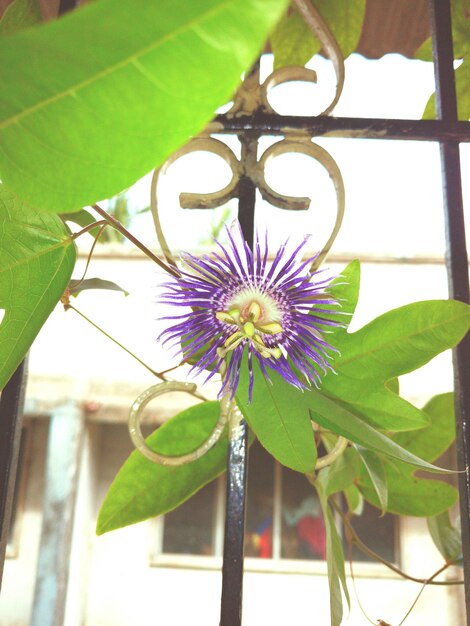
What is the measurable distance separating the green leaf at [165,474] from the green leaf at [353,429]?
80mm

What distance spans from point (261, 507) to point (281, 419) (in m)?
4.26

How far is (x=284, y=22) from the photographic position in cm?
44

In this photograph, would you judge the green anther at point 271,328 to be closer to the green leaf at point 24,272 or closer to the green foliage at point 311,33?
the green leaf at point 24,272

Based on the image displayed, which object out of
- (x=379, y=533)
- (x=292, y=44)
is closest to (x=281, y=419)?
(x=292, y=44)

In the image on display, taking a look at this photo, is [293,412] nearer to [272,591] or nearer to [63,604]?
[63,604]

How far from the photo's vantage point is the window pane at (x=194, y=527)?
437 centimetres

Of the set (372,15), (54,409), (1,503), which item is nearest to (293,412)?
(1,503)

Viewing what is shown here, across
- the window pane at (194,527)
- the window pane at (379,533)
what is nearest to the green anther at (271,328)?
the window pane at (379,533)

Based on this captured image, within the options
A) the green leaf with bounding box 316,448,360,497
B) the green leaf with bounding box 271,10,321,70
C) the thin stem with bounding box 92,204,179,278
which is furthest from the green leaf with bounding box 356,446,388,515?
the green leaf with bounding box 271,10,321,70

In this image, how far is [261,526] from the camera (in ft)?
14.3

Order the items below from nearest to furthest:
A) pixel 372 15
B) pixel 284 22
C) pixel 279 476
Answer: pixel 284 22 → pixel 372 15 → pixel 279 476

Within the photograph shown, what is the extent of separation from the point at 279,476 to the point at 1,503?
424 cm

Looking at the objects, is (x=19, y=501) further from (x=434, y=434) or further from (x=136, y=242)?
(x=136, y=242)

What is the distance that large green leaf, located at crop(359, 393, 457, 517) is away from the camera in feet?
1.37
